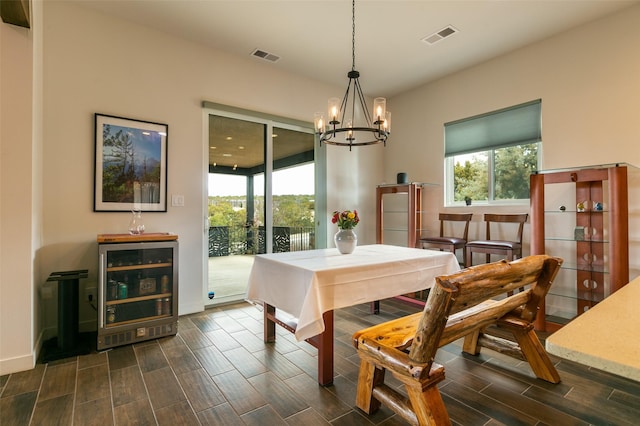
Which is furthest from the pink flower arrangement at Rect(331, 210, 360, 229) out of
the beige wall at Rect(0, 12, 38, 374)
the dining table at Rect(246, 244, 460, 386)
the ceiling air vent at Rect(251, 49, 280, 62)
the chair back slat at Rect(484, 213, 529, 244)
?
the ceiling air vent at Rect(251, 49, 280, 62)

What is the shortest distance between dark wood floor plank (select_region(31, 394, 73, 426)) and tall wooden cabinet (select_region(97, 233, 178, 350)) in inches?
28.8

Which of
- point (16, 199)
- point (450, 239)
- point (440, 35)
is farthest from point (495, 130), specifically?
point (16, 199)

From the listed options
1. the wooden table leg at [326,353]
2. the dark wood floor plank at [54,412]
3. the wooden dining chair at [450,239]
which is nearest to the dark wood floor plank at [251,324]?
the wooden table leg at [326,353]

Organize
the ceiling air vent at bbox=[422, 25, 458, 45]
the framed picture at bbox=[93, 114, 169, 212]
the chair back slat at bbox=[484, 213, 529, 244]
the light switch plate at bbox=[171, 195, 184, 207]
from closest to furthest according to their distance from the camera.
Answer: the framed picture at bbox=[93, 114, 169, 212] → the ceiling air vent at bbox=[422, 25, 458, 45] → the light switch plate at bbox=[171, 195, 184, 207] → the chair back slat at bbox=[484, 213, 529, 244]

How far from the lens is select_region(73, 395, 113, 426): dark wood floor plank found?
5.77 ft

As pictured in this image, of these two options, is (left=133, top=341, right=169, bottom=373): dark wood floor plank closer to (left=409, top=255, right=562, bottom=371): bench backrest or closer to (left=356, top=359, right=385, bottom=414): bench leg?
(left=356, top=359, right=385, bottom=414): bench leg

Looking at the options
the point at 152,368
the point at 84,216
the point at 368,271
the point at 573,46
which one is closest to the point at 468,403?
the point at 368,271

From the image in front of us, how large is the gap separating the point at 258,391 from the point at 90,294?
213cm

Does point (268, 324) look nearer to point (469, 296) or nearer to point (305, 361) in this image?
point (305, 361)

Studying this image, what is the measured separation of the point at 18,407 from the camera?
6.18ft

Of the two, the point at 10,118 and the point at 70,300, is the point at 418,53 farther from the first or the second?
the point at 70,300

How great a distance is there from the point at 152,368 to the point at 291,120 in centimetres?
340

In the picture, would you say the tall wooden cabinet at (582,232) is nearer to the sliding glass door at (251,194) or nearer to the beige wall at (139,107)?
the beige wall at (139,107)

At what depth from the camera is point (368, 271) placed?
7.39 feet
